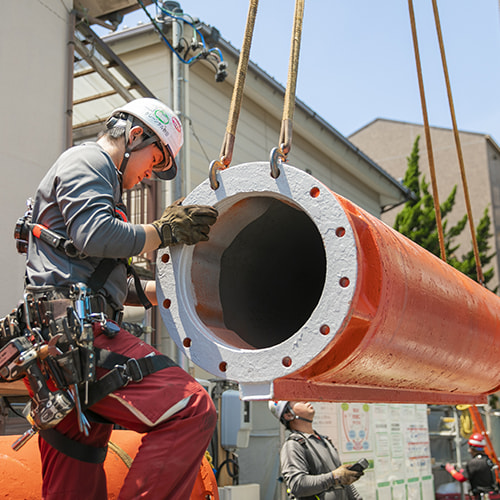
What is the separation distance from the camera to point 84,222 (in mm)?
2074

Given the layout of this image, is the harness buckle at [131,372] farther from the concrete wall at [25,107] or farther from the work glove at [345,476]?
the concrete wall at [25,107]

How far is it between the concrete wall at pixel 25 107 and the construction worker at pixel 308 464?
282 cm

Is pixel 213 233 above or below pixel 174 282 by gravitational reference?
above

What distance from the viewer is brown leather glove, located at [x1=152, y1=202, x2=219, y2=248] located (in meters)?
2.25

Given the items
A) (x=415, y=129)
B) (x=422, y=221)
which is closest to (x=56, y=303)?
(x=422, y=221)

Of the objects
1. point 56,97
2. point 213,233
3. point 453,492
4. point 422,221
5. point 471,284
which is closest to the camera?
point 213,233

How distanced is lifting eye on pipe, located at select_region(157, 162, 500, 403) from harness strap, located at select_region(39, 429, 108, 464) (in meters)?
0.53

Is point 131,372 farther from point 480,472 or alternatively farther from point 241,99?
point 480,472

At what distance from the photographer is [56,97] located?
276 inches

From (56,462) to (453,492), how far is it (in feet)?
34.4

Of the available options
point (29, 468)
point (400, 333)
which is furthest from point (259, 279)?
point (29, 468)

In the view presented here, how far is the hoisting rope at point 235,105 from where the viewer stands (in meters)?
2.36

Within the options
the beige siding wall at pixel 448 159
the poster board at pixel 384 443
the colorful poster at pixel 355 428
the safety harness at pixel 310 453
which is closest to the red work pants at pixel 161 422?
the safety harness at pixel 310 453

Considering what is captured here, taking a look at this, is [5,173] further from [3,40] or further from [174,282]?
[174,282]
